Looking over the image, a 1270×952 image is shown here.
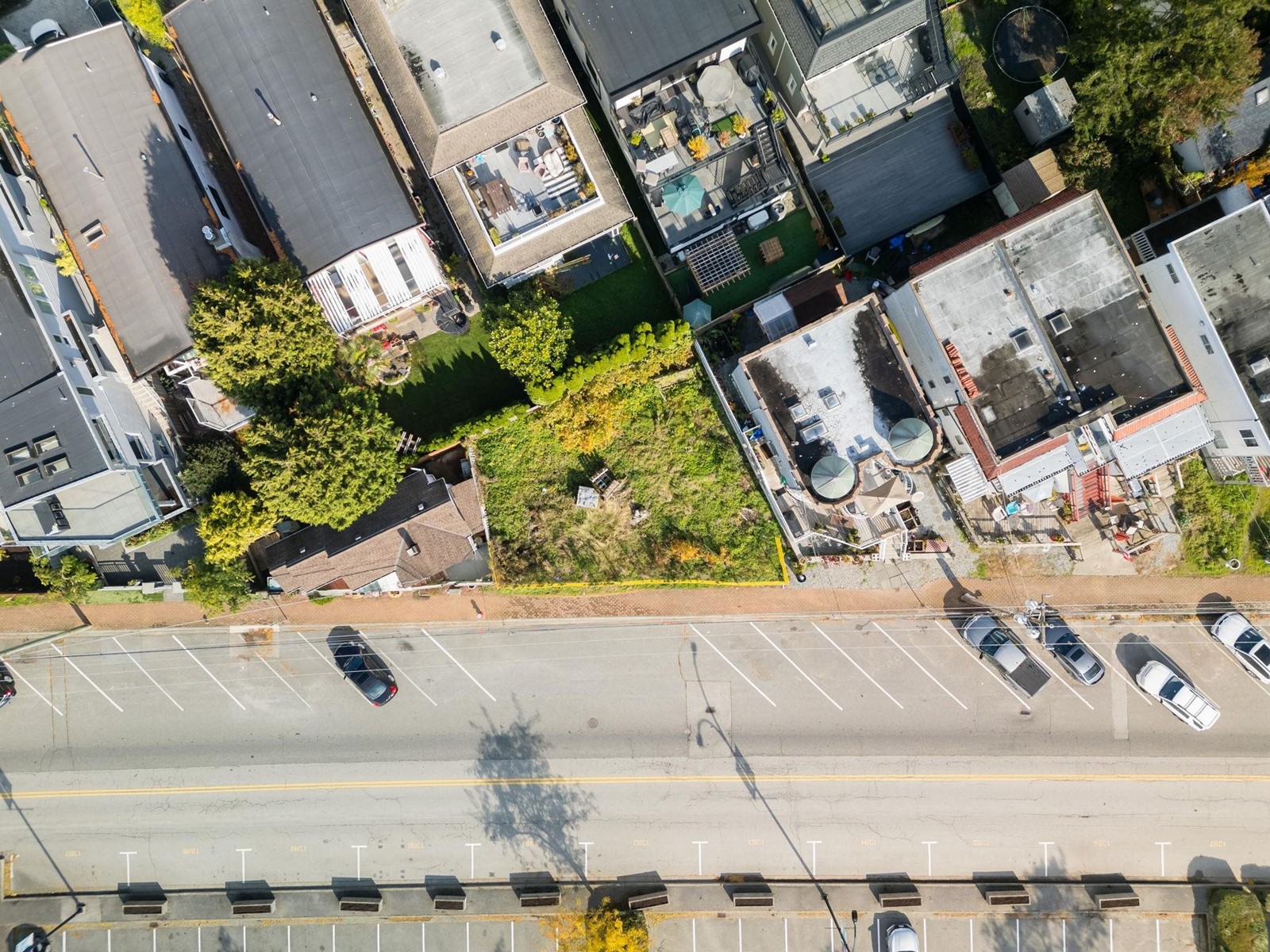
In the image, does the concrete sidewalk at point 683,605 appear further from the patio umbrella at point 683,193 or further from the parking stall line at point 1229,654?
the patio umbrella at point 683,193

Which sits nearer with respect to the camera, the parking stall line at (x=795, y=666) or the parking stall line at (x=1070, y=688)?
the parking stall line at (x=1070, y=688)

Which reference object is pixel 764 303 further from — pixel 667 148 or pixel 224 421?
pixel 224 421

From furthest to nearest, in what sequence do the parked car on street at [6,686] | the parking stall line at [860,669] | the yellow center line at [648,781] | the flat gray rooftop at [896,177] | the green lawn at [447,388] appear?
1. the parked car on street at [6,686]
2. the parking stall line at [860,669]
3. the yellow center line at [648,781]
4. the green lawn at [447,388]
5. the flat gray rooftop at [896,177]

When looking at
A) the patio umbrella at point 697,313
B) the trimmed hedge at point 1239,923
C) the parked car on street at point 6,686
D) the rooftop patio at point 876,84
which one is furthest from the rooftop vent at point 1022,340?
the parked car on street at point 6,686

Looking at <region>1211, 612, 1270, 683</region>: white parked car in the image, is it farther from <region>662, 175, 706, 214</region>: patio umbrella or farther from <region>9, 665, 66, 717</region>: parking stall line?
<region>9, 665, 66, 717</region>: parking stall line

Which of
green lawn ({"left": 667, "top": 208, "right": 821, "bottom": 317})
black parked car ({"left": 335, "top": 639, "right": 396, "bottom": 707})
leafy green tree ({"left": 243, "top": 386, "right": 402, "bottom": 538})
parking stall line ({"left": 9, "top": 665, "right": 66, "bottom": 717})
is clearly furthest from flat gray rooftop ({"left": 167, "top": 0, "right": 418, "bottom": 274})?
parking stall line ({"left": 9, "top": 665, "right": 66, "bottom": 717})

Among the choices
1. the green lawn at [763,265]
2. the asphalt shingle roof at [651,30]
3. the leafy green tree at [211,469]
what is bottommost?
the green lawn at [763,265]

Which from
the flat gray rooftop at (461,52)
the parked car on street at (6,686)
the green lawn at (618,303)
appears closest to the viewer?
the flat gray rooftop at (461,52)

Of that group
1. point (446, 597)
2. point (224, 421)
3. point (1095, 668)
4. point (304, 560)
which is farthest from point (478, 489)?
point (1095, 668)
